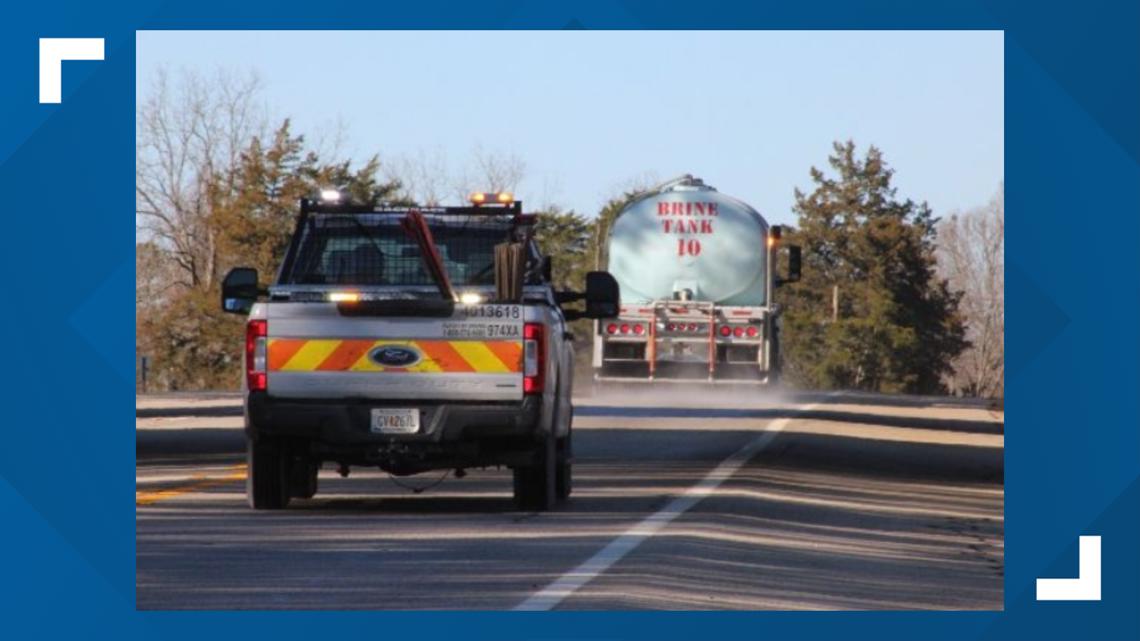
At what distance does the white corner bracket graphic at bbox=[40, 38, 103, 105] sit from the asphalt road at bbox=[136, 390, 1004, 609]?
343 cm

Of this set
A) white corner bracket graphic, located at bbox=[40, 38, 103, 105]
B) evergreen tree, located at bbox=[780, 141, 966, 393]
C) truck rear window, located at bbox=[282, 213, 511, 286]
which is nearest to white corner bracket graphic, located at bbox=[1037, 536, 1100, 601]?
white corner bracket graphic, located at bbox=[40, 38, 103, 105]

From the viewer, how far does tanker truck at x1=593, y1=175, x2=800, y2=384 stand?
40.9 metres

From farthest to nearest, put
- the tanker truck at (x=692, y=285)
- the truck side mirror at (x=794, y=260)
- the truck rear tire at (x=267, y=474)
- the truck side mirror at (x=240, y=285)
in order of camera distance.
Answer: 1. the tanker truck at (x=692, y=285)
2. the truck side mirror at (x=794, y=260)
3. the truck side mirror at (x=240, y=285)
4. the truck rear tire at (x=267, y=474)

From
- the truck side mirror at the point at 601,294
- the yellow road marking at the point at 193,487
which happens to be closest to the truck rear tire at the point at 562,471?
the truck side mirror at the point at 601,294

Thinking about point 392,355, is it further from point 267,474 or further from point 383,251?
point 383,251

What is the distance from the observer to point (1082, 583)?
8469mm

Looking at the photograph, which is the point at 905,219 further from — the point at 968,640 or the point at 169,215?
the point at 968,640

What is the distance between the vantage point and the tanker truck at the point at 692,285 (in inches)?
1609

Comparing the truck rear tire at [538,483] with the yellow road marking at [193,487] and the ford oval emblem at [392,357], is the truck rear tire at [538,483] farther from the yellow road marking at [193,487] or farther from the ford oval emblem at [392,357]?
the yellow road marking at [193,487]

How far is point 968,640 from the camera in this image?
8.70 metres

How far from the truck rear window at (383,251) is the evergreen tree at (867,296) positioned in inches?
2135

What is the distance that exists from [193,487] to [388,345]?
423 cm

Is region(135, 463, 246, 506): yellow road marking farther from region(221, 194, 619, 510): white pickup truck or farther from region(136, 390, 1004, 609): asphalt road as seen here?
region(221, 194, 619, 510): white pickup truck

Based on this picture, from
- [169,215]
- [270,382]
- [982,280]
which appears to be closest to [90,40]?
[270,382]
